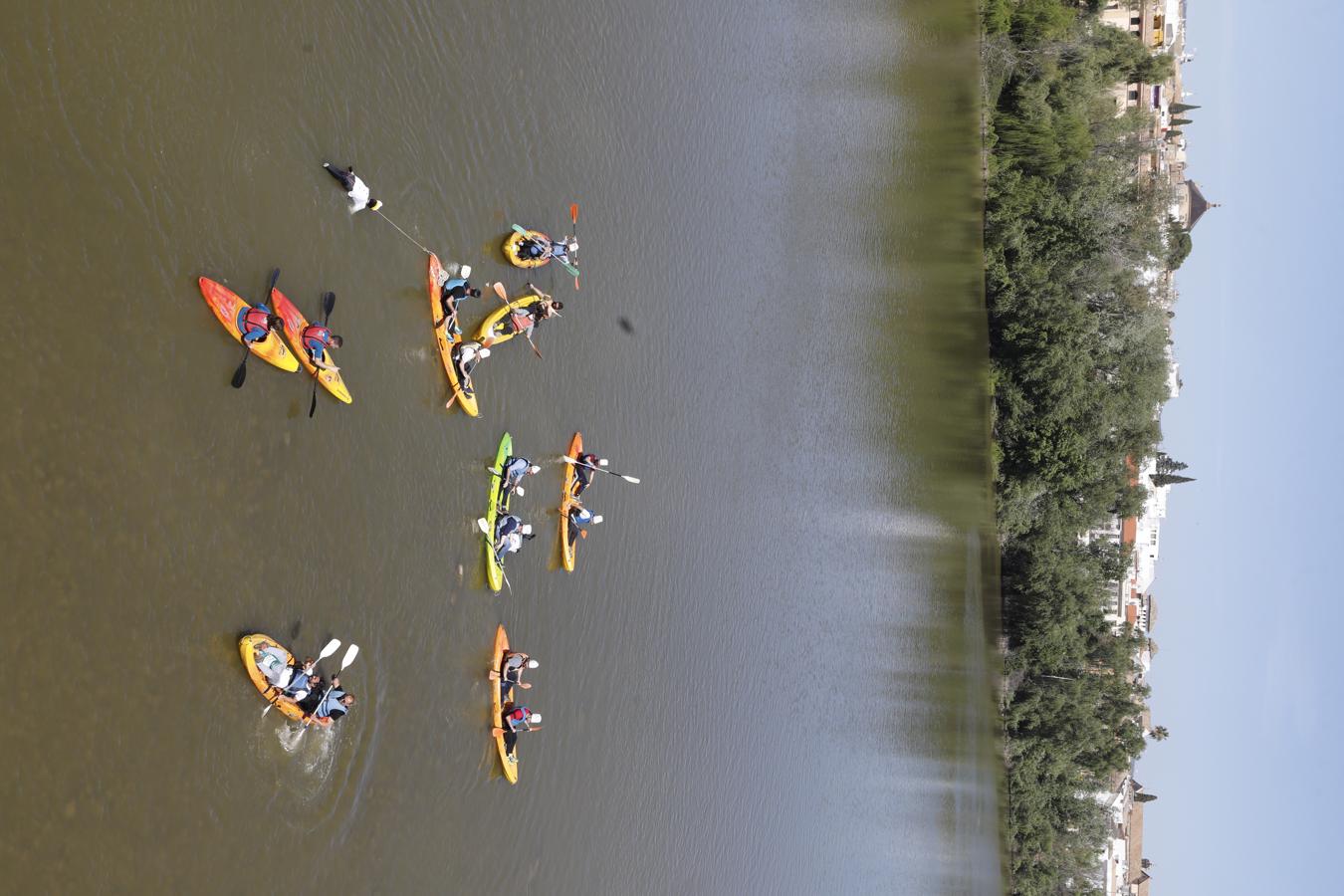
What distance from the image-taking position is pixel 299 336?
16.8 m

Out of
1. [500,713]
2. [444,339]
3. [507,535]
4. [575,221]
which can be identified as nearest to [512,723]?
[500,713]

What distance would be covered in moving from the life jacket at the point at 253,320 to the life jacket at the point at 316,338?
3.04 feet

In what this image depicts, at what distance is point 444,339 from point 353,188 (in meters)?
3.41

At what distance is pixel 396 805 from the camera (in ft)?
59.4

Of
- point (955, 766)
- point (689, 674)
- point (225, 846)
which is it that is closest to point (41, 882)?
point (225, 846)

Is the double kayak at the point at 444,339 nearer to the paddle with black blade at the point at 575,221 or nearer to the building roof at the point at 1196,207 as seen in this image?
the paddle with black blade at the point at 575,221

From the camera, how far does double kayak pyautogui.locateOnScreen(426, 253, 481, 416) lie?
1955cm

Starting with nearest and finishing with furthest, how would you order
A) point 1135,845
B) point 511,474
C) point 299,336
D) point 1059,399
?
point 299,336 → point 511,474 → point 1059,399 → point 1135,845

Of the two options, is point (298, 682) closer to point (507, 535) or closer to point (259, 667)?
→ point (259, 667)

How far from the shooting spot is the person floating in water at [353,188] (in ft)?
57.3

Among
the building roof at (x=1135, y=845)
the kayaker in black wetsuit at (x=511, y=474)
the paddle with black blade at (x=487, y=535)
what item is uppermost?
the building roof at (x=1135, y=845)

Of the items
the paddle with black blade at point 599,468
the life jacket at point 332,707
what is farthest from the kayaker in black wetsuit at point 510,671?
the paddle with black blade at point 599,468

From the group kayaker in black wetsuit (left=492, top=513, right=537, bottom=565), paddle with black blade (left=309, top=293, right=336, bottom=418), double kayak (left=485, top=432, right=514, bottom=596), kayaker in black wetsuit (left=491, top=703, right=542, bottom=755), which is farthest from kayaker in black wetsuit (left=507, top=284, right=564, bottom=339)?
kayaker in black wetsuit (left=491, top=703, right=542, bottom=755)

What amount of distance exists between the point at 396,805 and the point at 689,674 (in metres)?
9.75
